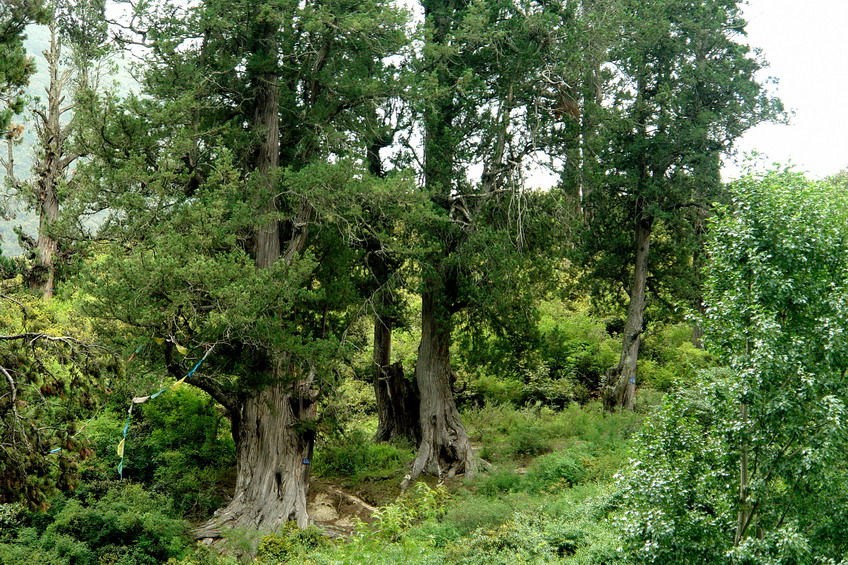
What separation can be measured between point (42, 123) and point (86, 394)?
17728mm

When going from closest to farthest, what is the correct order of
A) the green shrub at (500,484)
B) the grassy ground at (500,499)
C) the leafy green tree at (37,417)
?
the leafy green tree at (37,417)
the grassy ground at (500,499)
the green shrub at (500,484)

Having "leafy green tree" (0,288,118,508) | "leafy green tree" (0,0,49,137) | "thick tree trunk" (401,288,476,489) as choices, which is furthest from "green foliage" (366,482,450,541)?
"leafy green tree" (0,0,49,137)

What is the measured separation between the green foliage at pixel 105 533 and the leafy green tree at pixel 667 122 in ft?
41.0

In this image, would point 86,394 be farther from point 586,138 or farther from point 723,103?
point 723,103

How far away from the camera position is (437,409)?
18688 mm

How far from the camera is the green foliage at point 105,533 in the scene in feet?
43.3

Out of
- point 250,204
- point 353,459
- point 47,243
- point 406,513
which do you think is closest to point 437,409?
point 353,459

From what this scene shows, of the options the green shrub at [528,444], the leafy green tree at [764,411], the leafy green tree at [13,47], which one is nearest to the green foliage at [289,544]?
the green shrub at [528,444]

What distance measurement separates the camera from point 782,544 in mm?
7844

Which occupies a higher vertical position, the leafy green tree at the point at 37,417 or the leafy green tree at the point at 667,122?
the leafy green tree at the point at 667,122

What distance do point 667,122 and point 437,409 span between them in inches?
370

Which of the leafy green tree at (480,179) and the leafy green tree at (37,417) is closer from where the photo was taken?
the leafy green tree at (37,417)

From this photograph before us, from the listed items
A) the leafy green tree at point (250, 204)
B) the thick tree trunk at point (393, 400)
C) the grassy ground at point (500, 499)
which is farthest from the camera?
the thick tree trunk at point (393, 400)

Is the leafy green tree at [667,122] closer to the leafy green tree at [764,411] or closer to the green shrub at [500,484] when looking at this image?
the green shrub at [500,484]
